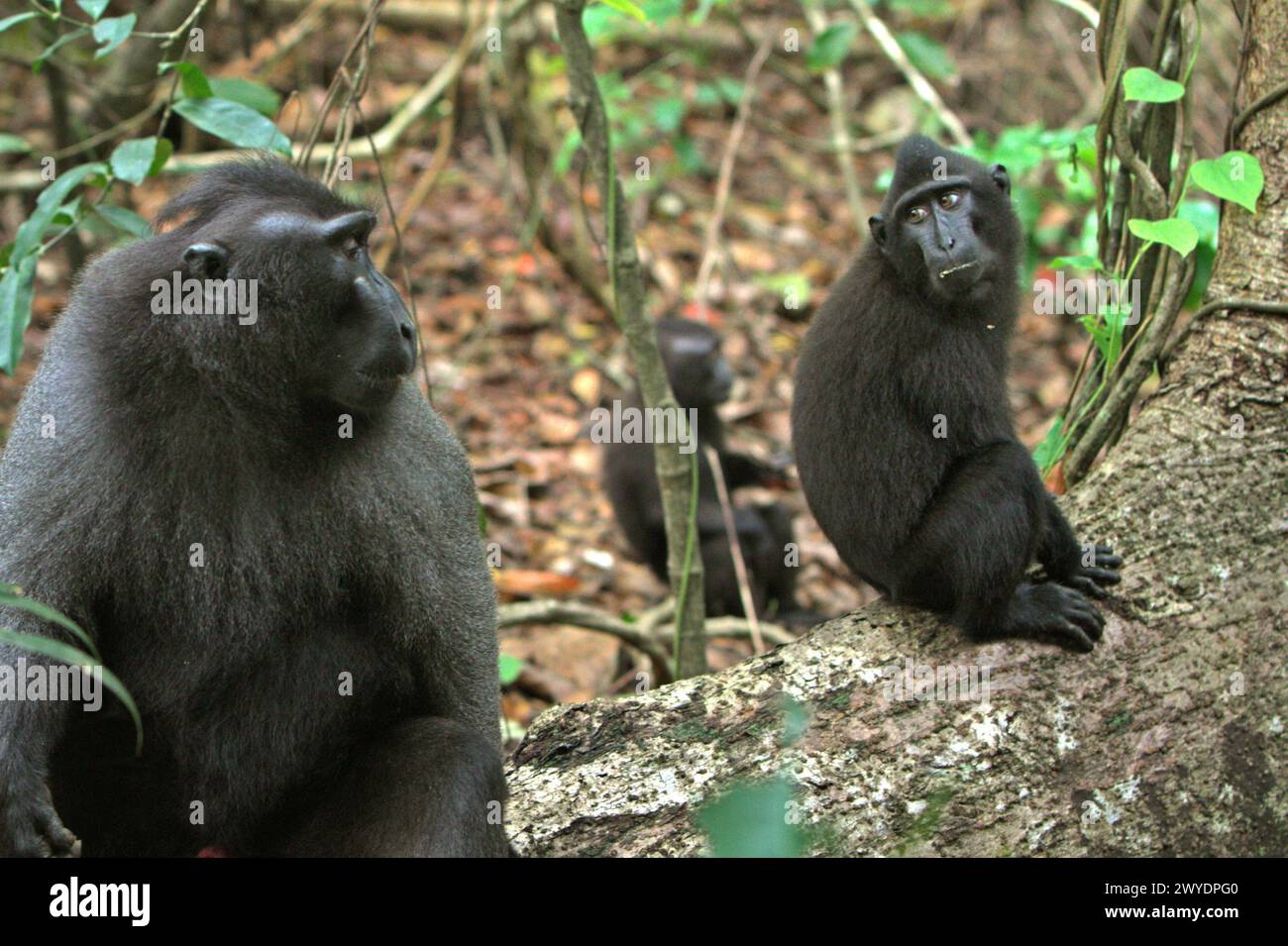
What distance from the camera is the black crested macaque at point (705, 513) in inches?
306

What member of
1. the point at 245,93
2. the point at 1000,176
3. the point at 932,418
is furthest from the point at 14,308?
the point at 1000,176

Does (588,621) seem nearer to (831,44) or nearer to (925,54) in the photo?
(831,44)

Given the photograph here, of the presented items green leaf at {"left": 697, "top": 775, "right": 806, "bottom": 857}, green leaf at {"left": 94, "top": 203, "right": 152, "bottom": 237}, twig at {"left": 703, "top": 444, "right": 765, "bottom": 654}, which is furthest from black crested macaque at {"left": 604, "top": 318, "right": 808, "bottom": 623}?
green leaf at {"left": 697, "top": 775, "right": 806, "bottom": 857}

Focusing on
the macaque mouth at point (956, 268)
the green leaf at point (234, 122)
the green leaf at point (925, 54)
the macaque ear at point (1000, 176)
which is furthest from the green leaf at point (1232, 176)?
the green leaf at point (925, 54)

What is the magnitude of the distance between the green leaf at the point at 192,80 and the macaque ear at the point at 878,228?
2.34 metres

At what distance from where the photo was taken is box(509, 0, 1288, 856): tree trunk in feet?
10.8

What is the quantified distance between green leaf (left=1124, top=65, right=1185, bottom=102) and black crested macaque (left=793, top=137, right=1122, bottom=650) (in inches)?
25.9

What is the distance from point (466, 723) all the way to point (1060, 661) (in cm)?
164

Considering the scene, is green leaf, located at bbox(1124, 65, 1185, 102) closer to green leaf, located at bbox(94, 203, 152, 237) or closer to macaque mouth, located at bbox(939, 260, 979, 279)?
macaque mouth, located at bbox(939, 260, 979, 279)

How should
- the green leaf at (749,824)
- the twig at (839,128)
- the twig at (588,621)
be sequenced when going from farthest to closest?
the twig at (839,128), the twig at (588,621), the green leaf at (749,824)

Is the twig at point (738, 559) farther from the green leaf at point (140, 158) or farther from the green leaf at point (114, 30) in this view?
the green leaf at point (114, 30)

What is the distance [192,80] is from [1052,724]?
3.44 meters
